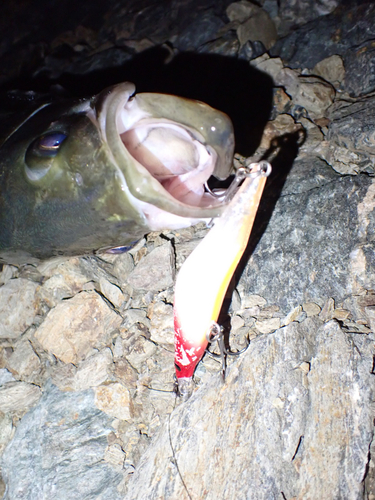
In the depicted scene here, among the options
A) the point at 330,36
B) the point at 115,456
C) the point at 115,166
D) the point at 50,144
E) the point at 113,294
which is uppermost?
the point at 50,144

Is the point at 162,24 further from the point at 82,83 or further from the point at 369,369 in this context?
the point at 369,369

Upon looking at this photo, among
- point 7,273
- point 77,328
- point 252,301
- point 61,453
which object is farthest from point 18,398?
point 252,301

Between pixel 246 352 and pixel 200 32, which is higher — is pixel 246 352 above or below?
below

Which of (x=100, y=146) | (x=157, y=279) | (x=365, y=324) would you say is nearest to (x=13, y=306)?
(x=157, y=279)

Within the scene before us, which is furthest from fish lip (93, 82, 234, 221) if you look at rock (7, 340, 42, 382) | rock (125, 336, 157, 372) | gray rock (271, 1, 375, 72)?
gray rock (271, 1, 375, 72)

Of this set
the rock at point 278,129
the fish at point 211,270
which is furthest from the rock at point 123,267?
the rock at point 278,129

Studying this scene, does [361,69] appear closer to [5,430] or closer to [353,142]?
[353,142]

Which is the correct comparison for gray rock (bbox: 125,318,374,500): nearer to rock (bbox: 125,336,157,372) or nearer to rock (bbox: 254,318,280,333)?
rock (bbox: 254,318,280,333)
